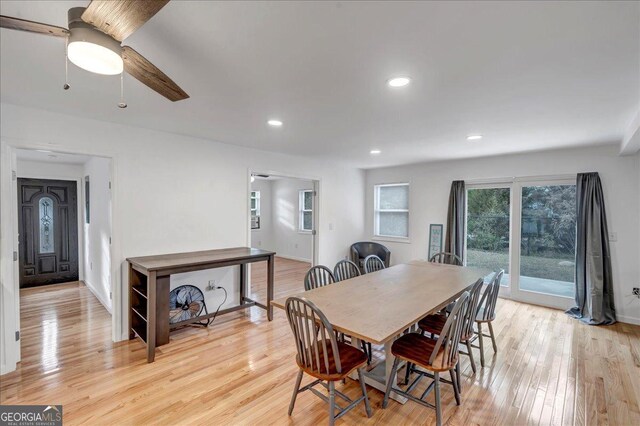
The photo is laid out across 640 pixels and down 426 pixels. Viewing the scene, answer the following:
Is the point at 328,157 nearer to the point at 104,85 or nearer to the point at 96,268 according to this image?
the point at 104,85

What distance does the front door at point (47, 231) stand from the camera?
5.24m

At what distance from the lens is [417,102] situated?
2486 mm

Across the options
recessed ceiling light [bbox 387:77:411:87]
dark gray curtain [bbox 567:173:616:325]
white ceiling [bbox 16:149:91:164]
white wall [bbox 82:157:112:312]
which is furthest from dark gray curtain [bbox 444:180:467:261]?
white ceiling [bbox 16:149:91:164]

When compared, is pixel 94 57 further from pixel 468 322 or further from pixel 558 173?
pixel 558 173

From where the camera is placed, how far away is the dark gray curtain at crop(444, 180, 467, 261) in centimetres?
519

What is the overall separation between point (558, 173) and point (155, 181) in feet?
18.2

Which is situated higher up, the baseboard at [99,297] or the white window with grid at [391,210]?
the white window with grid at [391,210]

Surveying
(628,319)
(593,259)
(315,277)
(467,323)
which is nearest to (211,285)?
(315,277)

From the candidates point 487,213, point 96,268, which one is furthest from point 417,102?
point 96,268

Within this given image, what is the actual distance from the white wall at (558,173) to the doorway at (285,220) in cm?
268

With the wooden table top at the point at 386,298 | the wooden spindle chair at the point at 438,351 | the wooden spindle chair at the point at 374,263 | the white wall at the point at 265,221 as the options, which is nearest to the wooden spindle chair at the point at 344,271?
the wooden table top at the point at 386,298

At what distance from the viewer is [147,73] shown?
4.99ft

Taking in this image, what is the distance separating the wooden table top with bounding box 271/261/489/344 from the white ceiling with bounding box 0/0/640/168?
5.30ft

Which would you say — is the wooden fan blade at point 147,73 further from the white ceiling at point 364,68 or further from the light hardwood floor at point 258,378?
the light hardwood floor at point 258,378
